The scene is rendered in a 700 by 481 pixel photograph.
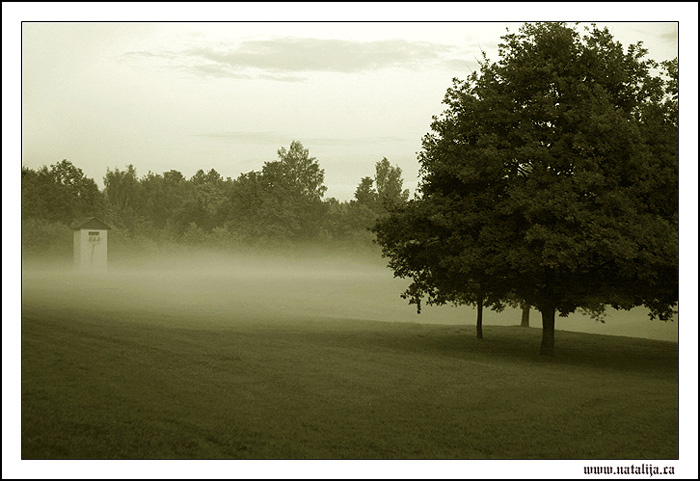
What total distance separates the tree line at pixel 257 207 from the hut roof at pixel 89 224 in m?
6.77

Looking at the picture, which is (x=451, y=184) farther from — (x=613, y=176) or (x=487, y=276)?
(x=613, y=176)

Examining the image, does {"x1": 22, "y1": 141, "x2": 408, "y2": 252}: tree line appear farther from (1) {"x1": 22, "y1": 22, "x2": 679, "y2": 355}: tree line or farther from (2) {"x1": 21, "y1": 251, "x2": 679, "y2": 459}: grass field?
(1) {"x1": 22, "y1": 22, "x2": 679, "y2": 355}: tree line

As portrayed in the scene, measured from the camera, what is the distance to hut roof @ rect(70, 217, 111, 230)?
6031 cm

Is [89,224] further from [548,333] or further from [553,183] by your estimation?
[553,183]

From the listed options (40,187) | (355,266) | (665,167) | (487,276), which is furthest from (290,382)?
(355,266)

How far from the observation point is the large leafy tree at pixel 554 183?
2525 centimetres

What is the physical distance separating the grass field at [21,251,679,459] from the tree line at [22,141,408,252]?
4467 cm

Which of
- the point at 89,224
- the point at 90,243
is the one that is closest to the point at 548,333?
the point at 89,224

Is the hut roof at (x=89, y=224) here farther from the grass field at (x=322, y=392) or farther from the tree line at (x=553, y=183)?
the tree line at (x=553, y=183)

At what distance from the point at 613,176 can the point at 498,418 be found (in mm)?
11978

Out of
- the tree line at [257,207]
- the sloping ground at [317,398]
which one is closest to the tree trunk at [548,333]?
the sloping ground at [317,398]

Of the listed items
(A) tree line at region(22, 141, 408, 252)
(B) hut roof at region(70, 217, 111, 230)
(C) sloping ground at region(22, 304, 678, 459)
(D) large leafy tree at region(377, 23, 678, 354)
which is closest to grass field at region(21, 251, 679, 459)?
(C) sloping ground at region(22, 304, 678, 459)

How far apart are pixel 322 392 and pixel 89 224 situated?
159 ft

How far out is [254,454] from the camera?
14562 millimetres
